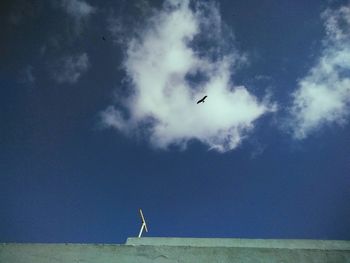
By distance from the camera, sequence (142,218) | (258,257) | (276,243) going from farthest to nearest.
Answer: (142,218), (276,243), (258,257)

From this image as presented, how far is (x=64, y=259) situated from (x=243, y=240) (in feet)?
23.2

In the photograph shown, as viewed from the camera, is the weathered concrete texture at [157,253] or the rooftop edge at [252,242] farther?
the rooftop edge at [252,242]

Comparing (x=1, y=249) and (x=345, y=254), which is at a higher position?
(x=345, y=254)

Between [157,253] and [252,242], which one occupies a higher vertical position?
[252,242]

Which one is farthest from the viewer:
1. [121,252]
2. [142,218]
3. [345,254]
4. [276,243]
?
[142,218]

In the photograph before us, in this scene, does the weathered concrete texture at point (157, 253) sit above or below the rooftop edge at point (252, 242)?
below

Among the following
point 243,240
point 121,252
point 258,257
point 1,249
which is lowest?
point 1,249

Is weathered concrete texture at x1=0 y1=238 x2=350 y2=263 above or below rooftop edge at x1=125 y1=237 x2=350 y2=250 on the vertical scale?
below

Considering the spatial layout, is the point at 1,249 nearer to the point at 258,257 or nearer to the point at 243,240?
the point at 258,257

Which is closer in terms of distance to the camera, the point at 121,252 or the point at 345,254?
the point at 345,254

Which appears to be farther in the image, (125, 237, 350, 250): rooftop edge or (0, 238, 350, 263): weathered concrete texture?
(125, 237, 350, 250): rooftop edge

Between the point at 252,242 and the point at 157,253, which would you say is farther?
the point at 252,242

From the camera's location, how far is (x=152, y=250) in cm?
411

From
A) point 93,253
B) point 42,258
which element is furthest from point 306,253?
point 42,258
